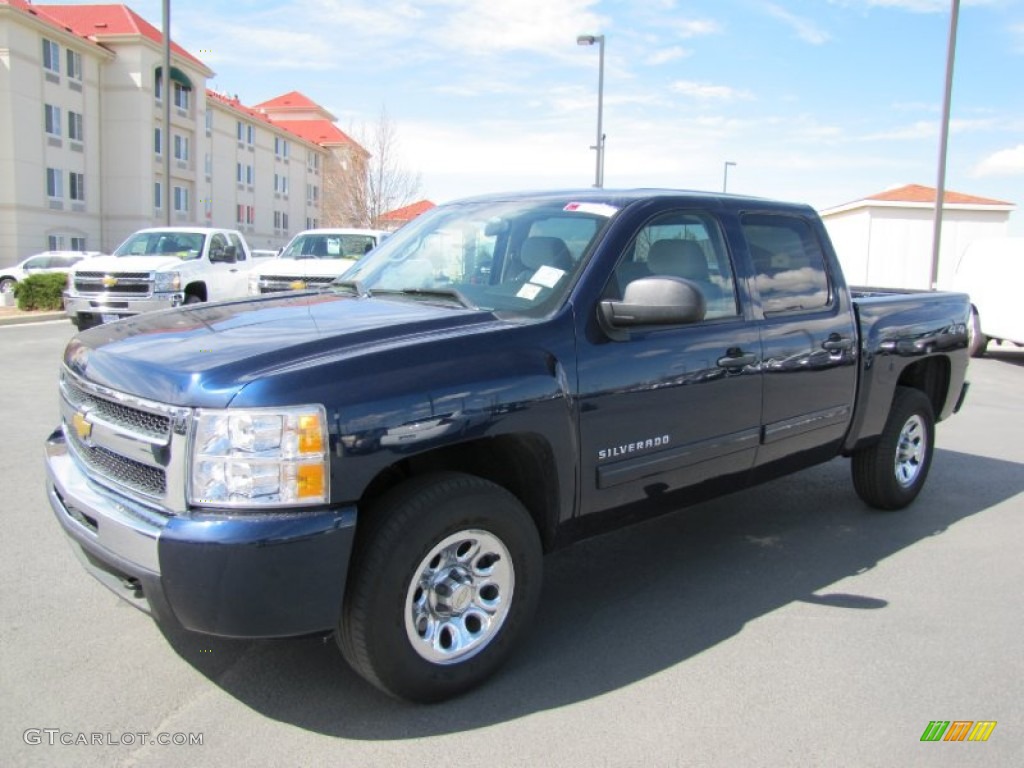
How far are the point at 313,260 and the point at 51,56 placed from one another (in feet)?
118

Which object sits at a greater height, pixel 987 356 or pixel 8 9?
pixel 8 9

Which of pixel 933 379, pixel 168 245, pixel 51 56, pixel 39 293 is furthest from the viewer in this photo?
pixel 51 56

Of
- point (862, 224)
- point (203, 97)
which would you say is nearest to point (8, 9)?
point (203, 97)

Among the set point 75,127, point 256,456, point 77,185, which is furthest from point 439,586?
point 75,127

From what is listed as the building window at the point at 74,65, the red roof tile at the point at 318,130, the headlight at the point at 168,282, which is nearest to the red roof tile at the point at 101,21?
the building window at the point at 74,65

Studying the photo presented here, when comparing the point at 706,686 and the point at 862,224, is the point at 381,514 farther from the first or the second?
the point at 862,224

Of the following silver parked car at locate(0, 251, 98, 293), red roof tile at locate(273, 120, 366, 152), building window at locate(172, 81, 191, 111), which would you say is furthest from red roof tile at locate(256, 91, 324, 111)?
silver parked car at locate(0, 251, 98, 293)

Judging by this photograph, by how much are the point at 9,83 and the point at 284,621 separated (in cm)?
4425

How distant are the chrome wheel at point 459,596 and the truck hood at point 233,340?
791mm

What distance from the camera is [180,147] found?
50906 millimetres

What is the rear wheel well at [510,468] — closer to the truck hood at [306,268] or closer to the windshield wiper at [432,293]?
the windshield wiper at [432,293]

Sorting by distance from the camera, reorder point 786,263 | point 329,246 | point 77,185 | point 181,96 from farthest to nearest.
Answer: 1. point 181,96
2. point 77,185
3. point 329,246
4. point 786,263

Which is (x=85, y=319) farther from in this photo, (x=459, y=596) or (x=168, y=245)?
(x=459, y=596)

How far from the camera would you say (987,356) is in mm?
16938
